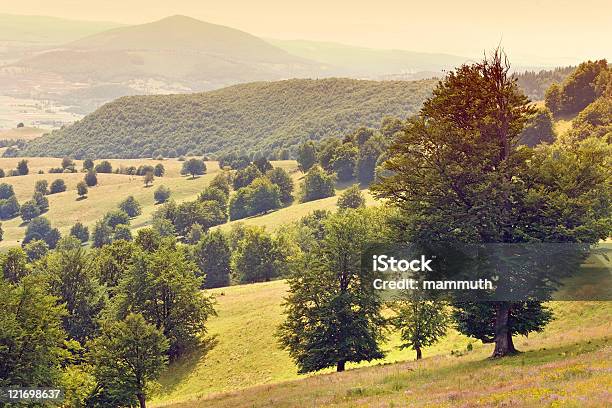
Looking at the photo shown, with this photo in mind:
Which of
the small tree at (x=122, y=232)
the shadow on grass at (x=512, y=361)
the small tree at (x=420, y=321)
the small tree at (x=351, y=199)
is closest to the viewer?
the shadow on grass at (x=512, y=361)

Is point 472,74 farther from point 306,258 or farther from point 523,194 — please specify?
point 306,258

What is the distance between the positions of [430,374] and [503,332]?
4975 mm

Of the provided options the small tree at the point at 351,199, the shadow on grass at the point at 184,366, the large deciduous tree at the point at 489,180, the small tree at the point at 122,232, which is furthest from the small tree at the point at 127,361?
the small tree at the point at 122,232

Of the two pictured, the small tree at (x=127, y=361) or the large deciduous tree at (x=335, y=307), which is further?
the large deciduous tree at (x=335, y=307)

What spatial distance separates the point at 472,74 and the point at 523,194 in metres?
7.47

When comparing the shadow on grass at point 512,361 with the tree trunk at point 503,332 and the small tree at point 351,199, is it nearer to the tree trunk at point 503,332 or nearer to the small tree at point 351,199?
the tree trunk at point 503,332

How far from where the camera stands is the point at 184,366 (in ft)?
211

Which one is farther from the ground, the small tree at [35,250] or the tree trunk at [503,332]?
the tree trunk at [503,332]

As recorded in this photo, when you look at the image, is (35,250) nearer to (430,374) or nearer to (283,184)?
(283,184)

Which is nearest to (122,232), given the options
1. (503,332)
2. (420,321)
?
(420,321)

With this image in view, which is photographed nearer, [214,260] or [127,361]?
[127,361]

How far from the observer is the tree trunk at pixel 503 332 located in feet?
104

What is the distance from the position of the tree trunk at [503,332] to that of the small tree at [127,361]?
26446 millimetres

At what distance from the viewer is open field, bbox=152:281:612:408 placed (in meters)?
22.8
